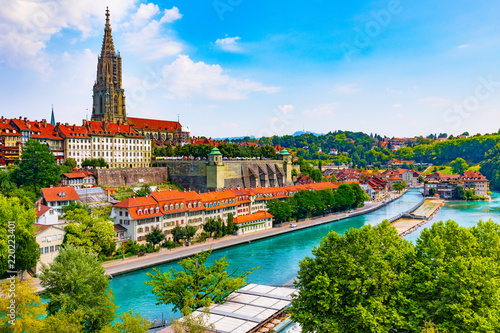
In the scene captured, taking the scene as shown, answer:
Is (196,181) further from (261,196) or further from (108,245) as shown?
(108,245)

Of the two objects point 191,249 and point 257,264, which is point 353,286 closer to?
point 257,264

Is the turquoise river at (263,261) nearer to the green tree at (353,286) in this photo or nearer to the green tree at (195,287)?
the green tree at (195,287)

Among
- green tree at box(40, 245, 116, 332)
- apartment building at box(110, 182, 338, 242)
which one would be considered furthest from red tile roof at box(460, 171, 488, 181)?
green tree at box(40, 245, 116, 332)

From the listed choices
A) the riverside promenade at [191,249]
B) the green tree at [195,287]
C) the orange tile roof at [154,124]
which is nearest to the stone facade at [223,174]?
the riverside promenade at [191,249]

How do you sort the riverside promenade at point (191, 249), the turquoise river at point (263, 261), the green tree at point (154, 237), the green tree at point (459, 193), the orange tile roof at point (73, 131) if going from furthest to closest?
1. the green tree at point (459, 193)
2. the orange tile roof at point (73, 131)
3. the green tree at point (154, 237)
4. the riverside promenade at point (191, 249)
5. the turquoise river at point (263, 261)

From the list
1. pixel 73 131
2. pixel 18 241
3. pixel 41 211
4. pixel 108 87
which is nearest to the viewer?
pixel 18 241

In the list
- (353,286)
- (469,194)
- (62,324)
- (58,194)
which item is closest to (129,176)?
(58,194)

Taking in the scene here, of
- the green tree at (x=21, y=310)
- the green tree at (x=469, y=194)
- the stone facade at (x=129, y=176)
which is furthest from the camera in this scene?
the green tree at (x=469, y=194)
